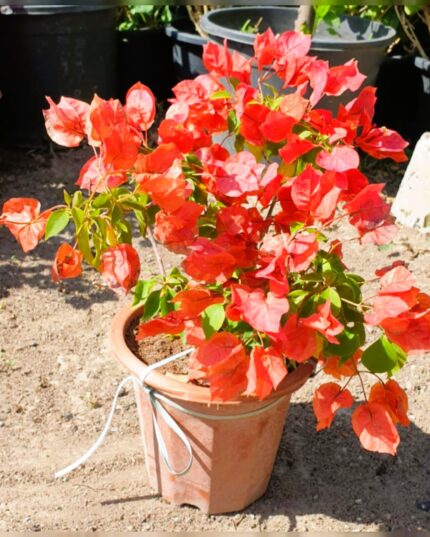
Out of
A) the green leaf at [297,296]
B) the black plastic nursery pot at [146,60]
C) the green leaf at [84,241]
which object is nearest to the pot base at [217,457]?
the green leaf at [297,296]

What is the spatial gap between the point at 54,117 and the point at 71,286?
1481 millimetres

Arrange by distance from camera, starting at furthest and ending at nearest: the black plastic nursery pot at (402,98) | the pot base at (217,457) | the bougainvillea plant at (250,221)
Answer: the black plastic nursery pot at (402,98) < the pot base at (217,457) < the bougainvillea plant at (250,221)

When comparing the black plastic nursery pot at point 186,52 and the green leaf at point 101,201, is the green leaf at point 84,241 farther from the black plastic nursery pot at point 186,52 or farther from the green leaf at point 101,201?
the black plastic nursery pot at point 186,52

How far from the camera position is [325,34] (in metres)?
4.04

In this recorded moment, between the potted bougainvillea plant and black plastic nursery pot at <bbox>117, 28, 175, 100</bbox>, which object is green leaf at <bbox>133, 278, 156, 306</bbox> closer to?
the potted bougainvillea plant

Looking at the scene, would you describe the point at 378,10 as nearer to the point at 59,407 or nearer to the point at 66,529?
the point at 59,407

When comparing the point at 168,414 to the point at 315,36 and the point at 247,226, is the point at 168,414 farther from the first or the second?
the point at 315,36

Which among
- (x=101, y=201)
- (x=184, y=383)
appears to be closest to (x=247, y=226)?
(x=101, y=201)

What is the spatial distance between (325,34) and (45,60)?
137 centimetres

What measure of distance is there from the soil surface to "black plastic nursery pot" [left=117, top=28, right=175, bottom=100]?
6.39 feet

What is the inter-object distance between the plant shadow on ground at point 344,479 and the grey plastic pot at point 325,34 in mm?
1826

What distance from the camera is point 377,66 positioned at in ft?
12.5

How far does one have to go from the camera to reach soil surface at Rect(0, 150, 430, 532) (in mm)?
1947

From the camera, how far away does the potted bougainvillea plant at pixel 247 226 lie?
1.39 metres
